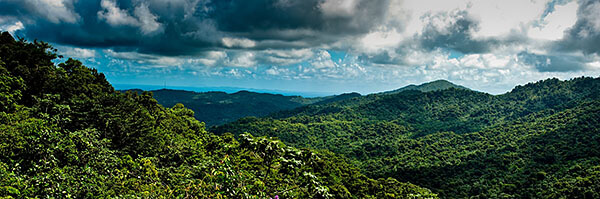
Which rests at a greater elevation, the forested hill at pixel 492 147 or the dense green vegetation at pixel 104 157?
the dense green vegetation at pixel 104 157

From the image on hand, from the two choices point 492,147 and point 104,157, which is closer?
point 104,157

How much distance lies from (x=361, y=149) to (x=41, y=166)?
130 m

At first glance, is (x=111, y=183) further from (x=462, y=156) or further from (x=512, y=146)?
(x=512, y=146)

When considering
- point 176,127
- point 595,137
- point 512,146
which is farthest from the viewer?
point 512,146

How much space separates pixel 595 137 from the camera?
326 feet

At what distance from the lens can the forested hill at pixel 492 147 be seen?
262ft

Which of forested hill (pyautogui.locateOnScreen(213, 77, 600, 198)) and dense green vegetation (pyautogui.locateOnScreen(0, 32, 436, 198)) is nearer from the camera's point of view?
dense green vegetation (pyautogui.locateOnScreen(0, 32, 436, 198))

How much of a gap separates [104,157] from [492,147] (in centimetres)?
13630

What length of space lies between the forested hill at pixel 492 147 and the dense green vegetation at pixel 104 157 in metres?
78.9

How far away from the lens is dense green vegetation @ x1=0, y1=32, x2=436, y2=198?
6.42m

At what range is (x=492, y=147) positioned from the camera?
118 meters

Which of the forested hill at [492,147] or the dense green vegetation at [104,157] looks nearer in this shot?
the dense green vegetation at [104,157]

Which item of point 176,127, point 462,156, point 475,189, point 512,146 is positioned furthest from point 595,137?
point 176,127

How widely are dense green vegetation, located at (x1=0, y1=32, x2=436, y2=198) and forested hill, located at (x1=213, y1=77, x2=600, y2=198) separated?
7886 centimetres
